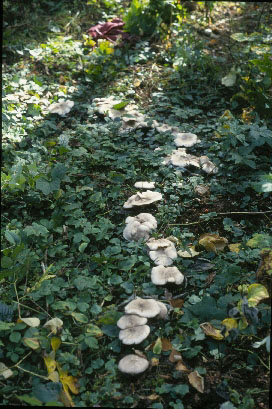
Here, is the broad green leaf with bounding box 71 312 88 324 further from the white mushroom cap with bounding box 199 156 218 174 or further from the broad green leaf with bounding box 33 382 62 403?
the white mushroom cap with bounding box 199 156 218 174

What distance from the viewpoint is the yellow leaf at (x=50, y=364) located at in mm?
1960

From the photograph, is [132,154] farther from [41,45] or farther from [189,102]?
[41,45]

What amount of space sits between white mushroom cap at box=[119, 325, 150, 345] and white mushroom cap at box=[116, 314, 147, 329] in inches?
0.6

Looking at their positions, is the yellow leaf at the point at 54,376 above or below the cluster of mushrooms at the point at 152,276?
below

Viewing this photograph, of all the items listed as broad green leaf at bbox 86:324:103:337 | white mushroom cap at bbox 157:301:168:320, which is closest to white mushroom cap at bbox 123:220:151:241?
white mushroom cap at bbox 157:301:168:320

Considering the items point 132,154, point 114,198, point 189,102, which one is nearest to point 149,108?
point 189,102

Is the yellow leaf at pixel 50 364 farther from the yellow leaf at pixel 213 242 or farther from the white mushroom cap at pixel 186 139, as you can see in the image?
the white mushroom cap at pixel 186 139

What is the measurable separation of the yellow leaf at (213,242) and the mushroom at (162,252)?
0.20 meters

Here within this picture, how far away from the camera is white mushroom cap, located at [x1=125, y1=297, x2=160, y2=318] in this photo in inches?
82.6

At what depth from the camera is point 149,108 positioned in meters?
3.97

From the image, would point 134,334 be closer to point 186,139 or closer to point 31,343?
point 31,343

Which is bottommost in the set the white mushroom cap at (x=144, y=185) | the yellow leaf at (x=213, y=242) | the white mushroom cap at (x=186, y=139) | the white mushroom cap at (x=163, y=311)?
the white mushroom cap at (x=163, y=311)

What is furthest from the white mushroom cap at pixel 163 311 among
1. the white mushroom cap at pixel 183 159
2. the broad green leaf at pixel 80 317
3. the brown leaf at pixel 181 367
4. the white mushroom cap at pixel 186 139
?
the white mushroom cap at pixel 186 139

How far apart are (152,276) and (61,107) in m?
2.06
